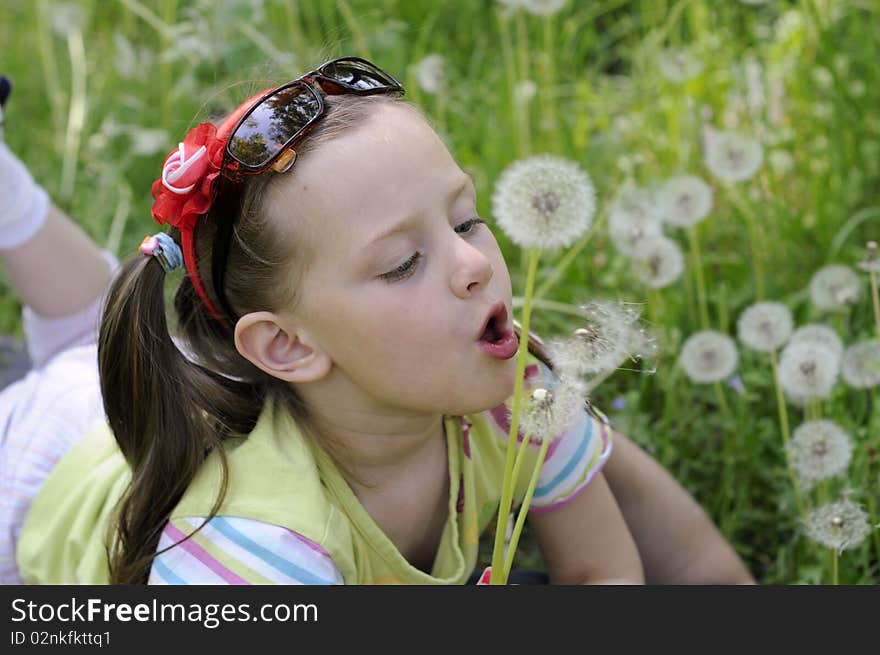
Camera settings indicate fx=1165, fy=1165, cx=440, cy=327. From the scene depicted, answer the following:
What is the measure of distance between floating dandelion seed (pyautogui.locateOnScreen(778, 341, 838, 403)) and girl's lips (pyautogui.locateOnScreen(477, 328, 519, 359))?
458 mm

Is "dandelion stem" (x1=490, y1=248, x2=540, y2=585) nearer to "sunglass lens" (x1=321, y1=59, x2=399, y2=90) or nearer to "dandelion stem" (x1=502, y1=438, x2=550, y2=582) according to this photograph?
"dandelion stem" (x1=502, y1=438, x2=550, y2=582)

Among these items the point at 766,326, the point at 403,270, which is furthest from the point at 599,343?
the point at 766,326

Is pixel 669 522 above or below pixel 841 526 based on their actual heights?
below

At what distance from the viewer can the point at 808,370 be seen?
1.38 metres

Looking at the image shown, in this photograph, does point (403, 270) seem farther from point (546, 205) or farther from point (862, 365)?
point (862, 365)

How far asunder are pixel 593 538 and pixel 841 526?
0.96ft

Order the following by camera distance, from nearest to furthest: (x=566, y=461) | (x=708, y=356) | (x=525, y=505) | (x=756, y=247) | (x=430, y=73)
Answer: (x=525, y=505), (x=566, y=461), (x=708, y=356), (x=756, y=247), (x=430, y=73)

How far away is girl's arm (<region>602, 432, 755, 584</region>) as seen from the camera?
1471mm

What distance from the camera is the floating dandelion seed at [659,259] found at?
5.15 ft

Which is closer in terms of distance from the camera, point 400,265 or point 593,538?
point 400,265

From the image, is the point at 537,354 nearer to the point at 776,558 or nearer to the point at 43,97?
the point at 776,558

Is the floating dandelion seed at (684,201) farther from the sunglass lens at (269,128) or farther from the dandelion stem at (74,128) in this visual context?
the dandelion stem at (74,128)

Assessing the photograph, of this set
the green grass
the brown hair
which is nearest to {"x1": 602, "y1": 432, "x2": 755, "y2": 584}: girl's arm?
the green grass

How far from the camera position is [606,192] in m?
1.97
